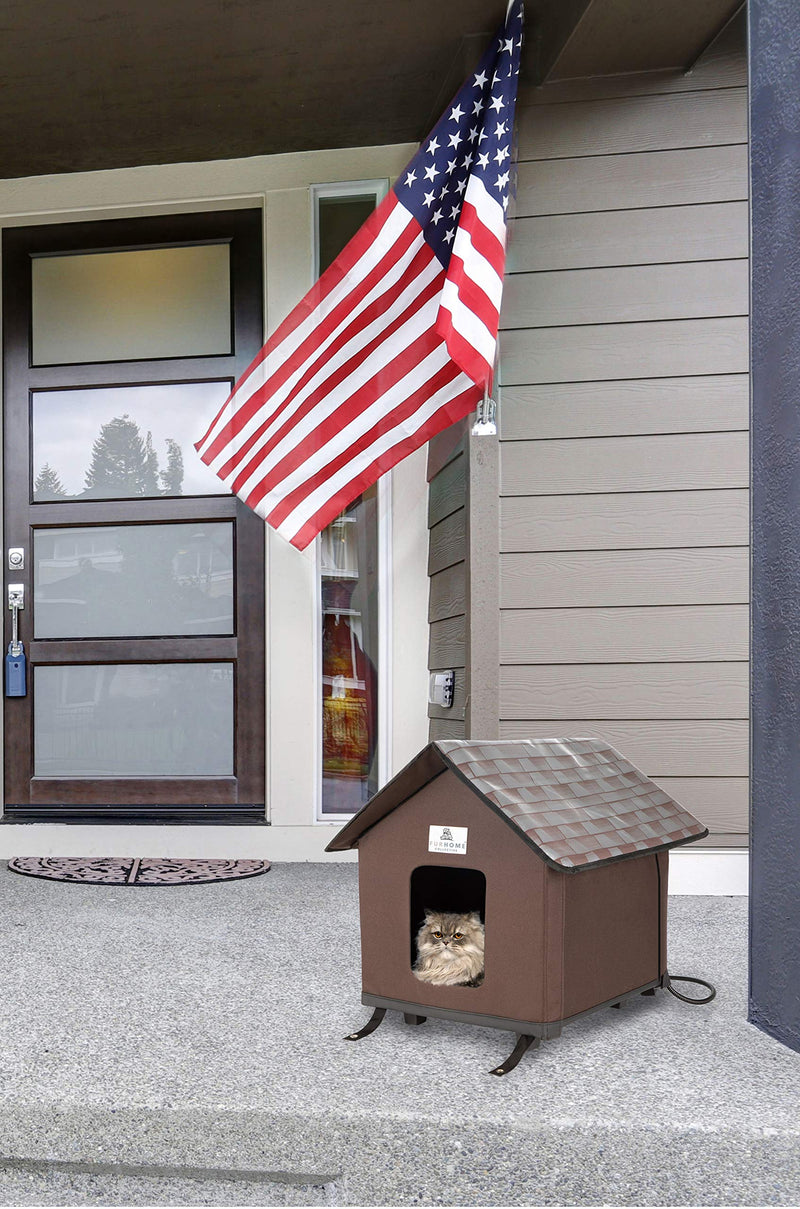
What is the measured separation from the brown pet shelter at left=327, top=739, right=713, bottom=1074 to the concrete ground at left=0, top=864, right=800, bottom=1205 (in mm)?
79

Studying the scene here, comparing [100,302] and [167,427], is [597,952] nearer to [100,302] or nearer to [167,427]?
[167,427]

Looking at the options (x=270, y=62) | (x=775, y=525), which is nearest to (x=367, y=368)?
(x=270, y=62)

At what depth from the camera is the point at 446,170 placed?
2326 millimetres

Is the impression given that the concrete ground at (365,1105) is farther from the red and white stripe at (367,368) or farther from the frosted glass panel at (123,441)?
the frosted glass panel at (123,441)

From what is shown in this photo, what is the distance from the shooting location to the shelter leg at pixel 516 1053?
51.1 inches

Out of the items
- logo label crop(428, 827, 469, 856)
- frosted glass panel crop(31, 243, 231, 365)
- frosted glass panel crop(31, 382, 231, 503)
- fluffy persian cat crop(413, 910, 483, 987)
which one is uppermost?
frosted glass panel crop(31, 243, 231, 365)

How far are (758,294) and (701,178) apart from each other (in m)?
1.18

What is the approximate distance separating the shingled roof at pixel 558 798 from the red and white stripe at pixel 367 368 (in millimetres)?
982

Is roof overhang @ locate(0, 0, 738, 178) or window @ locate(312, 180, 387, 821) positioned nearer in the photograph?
roof overhang @ locate(0, 0, 738, 178)

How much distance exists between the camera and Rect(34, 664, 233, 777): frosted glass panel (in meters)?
3.18

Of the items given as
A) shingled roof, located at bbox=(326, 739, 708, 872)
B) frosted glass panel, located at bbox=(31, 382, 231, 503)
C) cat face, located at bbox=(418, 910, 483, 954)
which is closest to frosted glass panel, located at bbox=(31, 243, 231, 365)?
frosted glass panel, located at bbox=(31, 382, 231, 503)

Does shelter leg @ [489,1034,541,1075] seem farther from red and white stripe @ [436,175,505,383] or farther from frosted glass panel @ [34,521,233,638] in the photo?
frosted glass panel @ [34,521,233,638]

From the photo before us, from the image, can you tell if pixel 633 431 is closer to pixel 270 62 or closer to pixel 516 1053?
A: pixel 270 62

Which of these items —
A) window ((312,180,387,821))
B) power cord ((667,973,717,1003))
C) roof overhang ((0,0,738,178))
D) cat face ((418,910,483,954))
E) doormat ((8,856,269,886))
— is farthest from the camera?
window ((312,180,387,821))
